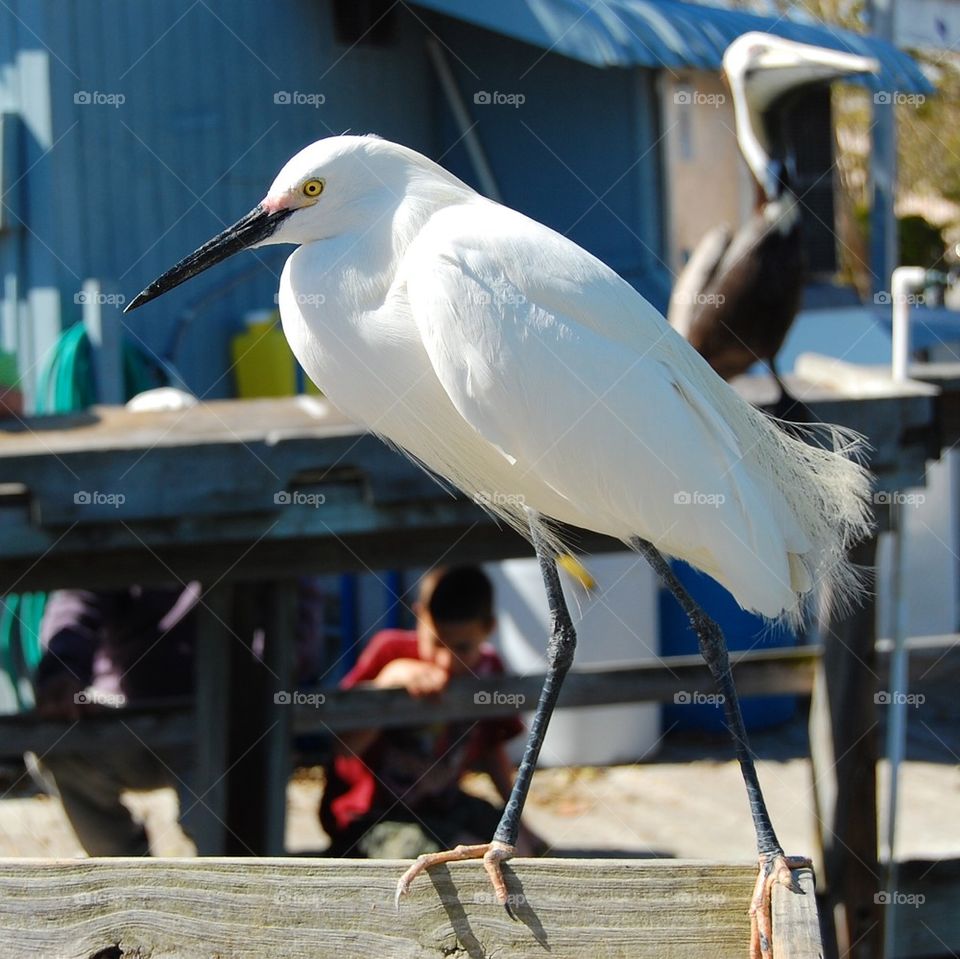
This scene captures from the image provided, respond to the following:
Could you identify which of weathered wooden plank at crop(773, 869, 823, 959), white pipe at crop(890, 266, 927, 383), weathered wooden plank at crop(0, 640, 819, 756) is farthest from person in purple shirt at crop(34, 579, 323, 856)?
weathered wooden plank at crop(773, 869, 823, 959)

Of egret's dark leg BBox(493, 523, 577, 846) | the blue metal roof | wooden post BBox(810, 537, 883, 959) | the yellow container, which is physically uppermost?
the blue metal roof

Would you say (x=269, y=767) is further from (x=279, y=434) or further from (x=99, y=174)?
(x=99, y=174)

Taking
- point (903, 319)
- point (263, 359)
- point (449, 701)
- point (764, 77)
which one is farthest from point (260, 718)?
point (764, 77)

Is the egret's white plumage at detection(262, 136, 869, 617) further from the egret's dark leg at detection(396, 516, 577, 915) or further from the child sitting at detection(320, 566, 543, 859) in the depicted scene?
the child sitting at detection(320, 566, 543, 859)

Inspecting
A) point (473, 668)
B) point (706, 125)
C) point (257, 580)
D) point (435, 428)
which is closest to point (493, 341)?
point (435, 428)

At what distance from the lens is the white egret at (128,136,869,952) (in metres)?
2.16

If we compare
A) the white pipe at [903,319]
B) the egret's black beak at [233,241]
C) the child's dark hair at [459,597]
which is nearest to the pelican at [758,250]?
the white pipe at [903,319]

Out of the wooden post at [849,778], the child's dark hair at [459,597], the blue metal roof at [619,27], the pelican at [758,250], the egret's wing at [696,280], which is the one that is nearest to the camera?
the wooden post at [849,778]

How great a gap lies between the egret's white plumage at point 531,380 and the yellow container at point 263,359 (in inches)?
137

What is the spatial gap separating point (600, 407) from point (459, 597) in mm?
2069

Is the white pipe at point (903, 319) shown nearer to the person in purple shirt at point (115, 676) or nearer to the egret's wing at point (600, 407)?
the egret's wing at point (600, 407)

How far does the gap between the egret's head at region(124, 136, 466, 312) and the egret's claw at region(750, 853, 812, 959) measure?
1177 millimetres

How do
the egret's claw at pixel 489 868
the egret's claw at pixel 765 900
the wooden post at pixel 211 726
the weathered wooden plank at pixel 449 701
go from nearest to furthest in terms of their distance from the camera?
the egret's claw at pixel 765 900 < the egret's claw at pixel 489 868 < the wooden post at pixel 211 726 < the weathered wooden plank at pixel 449 701

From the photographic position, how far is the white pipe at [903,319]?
370 centimetres
